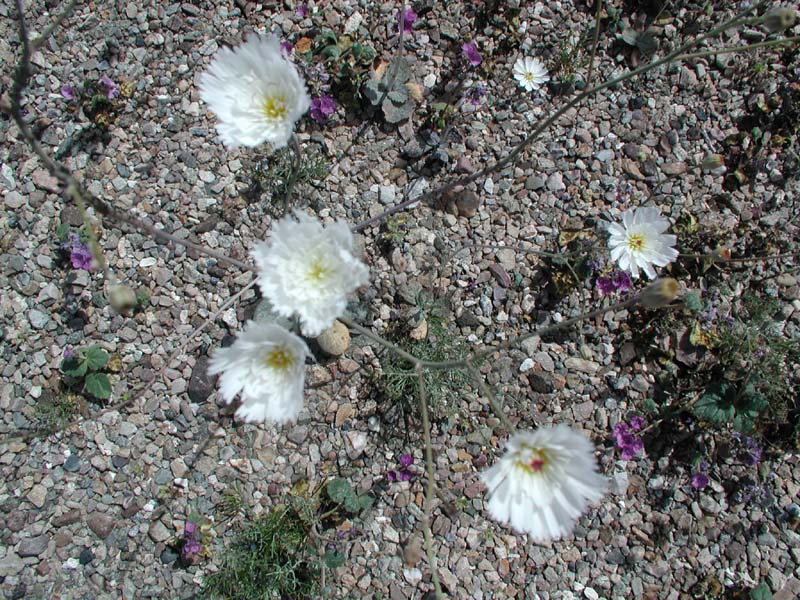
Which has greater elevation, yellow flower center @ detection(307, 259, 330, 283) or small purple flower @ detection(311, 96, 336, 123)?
small purple flower @ detection(311, 96, 336, 123)

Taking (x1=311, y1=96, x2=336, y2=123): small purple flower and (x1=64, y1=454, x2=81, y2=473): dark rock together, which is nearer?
(x1=64, y1=454, x2=81, y2=473): dark rock

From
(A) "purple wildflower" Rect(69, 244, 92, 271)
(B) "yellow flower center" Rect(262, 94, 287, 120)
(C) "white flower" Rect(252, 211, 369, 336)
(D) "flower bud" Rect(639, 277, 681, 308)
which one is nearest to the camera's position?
(C) "white flower" Rect(252, 211, 369, 336)

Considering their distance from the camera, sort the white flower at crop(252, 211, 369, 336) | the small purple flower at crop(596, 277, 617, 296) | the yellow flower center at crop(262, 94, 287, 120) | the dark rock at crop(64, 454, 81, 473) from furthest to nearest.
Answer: the small purple flower at crop(596, 277, 617, 296)
the dark rock at crop(64, 454, 81, 473)
the yellow flower center at crop(262, 94, 287, 120)
the white flower at crop(252, 211, 369, 336)

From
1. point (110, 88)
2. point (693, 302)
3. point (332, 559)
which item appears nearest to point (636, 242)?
point (693, 302)

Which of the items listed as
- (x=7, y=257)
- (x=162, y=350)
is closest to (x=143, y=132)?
(x=7, y=257)

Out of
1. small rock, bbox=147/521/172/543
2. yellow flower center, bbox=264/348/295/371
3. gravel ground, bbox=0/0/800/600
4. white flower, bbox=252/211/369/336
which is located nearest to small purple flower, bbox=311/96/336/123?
gravel ground, bbox=0/0/800/600

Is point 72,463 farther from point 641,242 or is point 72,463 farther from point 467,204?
→ point 641,242

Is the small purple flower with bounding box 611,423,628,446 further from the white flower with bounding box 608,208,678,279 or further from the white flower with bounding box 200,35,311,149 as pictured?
the white flower with bounding box 200,35,311,149
